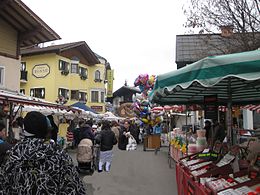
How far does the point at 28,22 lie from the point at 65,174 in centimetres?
1432

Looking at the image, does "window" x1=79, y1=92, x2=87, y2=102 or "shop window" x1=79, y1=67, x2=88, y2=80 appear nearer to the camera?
"window" x1=79, y1=92, x2=87, y2=102

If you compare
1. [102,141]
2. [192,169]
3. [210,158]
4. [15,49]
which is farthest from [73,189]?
[15,49]

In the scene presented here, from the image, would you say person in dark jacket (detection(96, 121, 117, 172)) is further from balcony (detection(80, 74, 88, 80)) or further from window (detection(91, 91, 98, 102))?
window (detection(91, 91, 98, 102))

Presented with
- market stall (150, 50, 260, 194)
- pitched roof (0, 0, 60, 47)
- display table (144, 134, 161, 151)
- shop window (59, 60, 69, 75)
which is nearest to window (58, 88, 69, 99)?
shop window (59, 60, 69, 75)

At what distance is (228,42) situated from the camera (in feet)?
44.7

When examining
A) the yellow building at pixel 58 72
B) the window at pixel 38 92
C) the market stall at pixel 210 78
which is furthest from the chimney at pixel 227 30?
the window at pixel 38 92

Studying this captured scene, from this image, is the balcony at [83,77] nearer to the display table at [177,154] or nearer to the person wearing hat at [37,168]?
the display table at [177,154]

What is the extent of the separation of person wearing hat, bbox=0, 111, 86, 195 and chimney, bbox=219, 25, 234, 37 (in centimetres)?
1191

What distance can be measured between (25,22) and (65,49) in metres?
18.2

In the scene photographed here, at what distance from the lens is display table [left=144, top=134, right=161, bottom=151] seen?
1755 cm

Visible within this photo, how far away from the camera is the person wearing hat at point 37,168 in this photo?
7.73 ft

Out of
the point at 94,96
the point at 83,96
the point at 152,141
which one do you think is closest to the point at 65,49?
the point at 83,96

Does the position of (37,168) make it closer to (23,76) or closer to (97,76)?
(23,76)

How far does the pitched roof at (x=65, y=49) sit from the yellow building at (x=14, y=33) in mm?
14671
